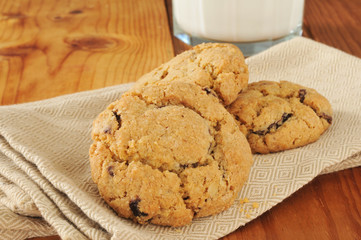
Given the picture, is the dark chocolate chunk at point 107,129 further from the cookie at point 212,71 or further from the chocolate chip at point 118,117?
the cookie at point 212,71

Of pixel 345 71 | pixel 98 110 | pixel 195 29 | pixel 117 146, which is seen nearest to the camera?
pixel 117 146

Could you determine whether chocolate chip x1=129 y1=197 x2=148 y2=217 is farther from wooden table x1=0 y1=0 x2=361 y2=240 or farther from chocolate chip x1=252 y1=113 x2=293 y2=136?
chocolate chip x1=252 y1=113 x2=293 y2=136

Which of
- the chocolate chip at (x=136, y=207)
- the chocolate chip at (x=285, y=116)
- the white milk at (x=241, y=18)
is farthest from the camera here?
the white milk at (x=241, y=18)

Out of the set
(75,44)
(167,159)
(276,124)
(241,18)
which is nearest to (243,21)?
(241,18)

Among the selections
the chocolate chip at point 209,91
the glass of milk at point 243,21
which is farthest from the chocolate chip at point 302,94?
the glass of milk at point 243,21

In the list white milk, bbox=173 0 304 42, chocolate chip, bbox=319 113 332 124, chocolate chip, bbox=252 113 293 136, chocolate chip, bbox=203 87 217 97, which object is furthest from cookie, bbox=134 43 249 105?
white milk, bbox=173 0 304 42

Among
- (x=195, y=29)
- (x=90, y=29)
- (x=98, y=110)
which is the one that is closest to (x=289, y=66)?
Answer: (x=195, y=29)

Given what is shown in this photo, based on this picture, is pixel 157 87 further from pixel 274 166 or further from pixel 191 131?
pixel 274 166

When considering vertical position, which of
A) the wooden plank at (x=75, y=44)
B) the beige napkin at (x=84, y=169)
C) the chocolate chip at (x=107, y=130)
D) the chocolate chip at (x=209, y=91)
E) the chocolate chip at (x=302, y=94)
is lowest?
the wooden plank at (x=75, y=44)
